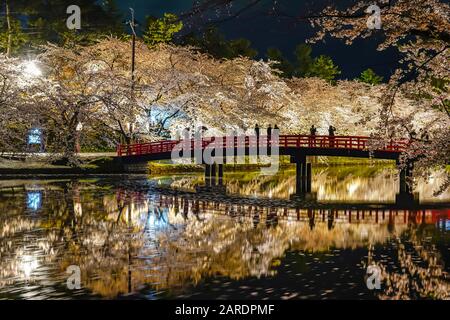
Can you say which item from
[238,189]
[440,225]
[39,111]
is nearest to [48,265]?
[440,225]

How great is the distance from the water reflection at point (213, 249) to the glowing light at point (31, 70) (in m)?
14.9

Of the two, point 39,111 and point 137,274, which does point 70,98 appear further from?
point 137,274

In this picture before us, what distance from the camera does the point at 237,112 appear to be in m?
55.8

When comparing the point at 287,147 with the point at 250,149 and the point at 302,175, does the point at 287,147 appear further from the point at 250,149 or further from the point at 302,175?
the point at 250,149

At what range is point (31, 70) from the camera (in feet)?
160

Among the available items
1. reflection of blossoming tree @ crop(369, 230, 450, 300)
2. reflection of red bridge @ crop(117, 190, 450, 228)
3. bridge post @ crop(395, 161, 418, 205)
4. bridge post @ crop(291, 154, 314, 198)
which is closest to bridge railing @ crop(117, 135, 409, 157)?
bridge post @ crop(291, 154, 314, 198)

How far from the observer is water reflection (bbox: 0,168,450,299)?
51.4 ft

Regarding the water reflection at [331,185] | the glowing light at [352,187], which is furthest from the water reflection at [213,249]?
the glowing light at [352,187]

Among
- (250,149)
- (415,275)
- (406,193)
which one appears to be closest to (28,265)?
(415,275)

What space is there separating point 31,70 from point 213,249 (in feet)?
107

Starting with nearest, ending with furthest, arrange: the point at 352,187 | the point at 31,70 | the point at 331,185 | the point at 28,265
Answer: the point at 28,265, the point at 352,187, the point at 331,185, the point at 31,70

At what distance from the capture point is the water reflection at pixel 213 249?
15656 mm

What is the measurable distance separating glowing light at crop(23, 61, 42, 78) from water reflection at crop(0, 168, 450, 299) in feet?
48.7

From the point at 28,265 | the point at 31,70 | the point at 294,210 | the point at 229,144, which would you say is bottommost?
the point at 28,265
